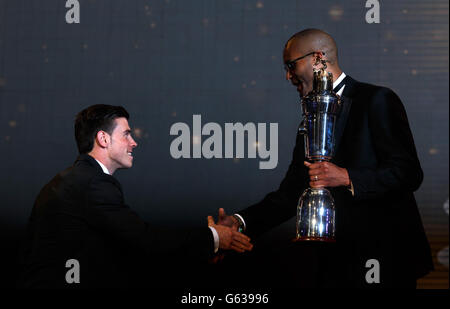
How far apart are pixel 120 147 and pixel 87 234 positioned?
562mm

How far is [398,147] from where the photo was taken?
3.37 meters

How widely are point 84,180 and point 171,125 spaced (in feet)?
4.14

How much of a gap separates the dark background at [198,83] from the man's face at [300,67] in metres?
1.10

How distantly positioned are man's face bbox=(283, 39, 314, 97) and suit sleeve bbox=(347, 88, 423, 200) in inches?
15.9

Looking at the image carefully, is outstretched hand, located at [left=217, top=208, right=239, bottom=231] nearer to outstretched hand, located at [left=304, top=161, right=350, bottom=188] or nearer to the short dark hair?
the short dark hair

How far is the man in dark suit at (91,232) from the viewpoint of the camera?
3617 millimetres

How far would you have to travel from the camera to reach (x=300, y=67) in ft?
12.1

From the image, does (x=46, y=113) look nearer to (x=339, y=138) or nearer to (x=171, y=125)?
(x=171, y=125)

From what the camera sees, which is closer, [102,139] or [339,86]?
[339,86]

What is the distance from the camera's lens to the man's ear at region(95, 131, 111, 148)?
12.7 ft

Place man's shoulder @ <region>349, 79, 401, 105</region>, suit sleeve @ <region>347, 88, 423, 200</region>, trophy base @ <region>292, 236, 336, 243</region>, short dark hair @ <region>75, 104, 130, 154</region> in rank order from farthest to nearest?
1. short dark hair @ <region>75, 104, 130, 154</region>
2. man's shoulder @ <region>349, 79, 401, 105</region>
3. suit sleeve @ <region>347, 88, 423, 200</region>
4. trophy base @ <region>292, 236, 336, 243</region>

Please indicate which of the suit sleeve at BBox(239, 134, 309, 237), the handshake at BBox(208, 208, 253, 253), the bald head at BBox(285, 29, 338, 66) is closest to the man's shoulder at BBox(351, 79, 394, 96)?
the bald head at BBox(285, 29, 338, 66)

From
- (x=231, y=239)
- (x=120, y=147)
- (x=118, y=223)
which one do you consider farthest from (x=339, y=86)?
(x=118, y=223)

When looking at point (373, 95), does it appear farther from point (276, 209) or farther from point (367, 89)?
point (276, 209)
